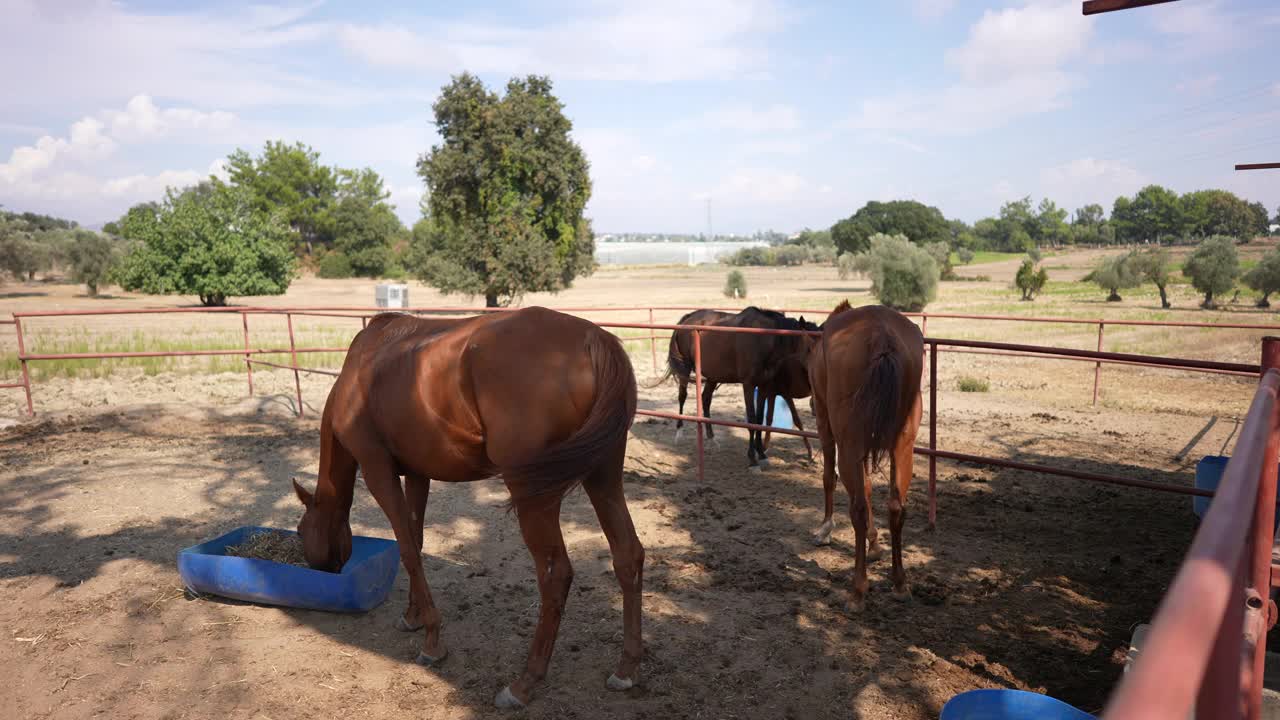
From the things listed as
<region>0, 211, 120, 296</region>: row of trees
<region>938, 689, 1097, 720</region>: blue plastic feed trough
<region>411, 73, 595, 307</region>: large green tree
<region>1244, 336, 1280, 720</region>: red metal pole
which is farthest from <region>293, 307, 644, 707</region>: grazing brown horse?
<region>0, 211, 120, 296</region>: row of trees

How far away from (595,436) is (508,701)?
1.25m

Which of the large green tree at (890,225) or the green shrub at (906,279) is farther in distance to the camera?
the large green tree at (890,225)

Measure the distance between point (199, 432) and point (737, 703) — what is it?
780cm

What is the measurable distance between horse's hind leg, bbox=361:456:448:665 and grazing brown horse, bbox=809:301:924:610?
7.41 ft

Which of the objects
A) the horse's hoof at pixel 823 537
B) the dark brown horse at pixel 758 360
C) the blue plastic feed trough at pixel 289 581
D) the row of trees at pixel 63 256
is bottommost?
the horse's hoof at pixel 823 537

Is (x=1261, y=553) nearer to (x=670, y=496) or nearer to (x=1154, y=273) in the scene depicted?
(x=670, y=496)

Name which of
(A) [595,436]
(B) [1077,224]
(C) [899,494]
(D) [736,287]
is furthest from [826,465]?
(B) [1077,224]

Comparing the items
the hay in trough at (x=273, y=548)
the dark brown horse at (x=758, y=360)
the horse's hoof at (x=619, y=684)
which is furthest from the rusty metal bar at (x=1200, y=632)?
the dark brown horse at (x=758, y=360)

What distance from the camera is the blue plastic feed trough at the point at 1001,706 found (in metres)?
2.76

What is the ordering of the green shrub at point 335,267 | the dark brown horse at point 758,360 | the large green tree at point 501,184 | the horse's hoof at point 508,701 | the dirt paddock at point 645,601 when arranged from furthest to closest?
the green shrub at point 335,267, the large green tree at point 501,184, the dark brown horse at point 758,360, the dirt paddock at point 645,601, the horse's hoof at point 508,701

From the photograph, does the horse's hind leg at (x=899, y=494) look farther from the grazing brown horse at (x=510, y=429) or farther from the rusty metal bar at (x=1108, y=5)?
the rusty metal bar at (x=1108, y=5)

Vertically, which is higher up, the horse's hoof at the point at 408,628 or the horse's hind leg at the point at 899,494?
the horse's hind leg at the point at 899,494

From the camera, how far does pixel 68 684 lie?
11.8ft

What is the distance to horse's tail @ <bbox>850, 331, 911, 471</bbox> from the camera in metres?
4.19
